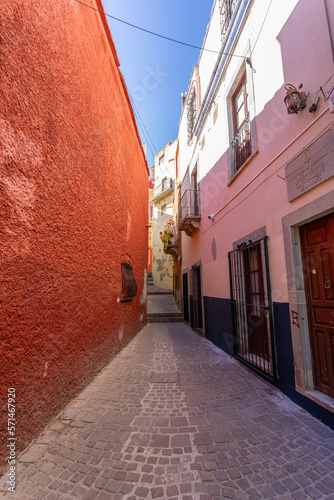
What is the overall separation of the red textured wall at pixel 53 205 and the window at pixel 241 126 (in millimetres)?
2867

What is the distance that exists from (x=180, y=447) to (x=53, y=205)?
9.35 feet

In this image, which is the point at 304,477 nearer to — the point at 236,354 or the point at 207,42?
the point at 236,354

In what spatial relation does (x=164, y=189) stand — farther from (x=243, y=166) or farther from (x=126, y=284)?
(x=243, y=166)

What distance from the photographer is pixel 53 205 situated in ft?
8.79

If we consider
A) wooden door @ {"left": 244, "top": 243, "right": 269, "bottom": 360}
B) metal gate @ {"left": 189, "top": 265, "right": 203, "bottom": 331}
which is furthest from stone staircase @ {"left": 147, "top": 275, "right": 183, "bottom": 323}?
wooden door @ {"left": 244, "top": 243, "right": 269, "bottom": 360}

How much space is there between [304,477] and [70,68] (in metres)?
5.14

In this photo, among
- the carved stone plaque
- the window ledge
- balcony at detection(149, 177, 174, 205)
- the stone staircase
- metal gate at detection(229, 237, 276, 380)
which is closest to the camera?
the carved stone plaque

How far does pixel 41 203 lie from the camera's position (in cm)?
245

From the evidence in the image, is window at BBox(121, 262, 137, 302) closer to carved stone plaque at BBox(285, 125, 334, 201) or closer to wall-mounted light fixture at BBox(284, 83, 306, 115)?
carved stone plaque at BBox(285, 125, 334, 201)

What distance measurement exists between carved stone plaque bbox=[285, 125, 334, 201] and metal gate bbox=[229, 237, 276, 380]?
3.23 feet

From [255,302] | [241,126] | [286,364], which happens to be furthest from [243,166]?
[286,364]

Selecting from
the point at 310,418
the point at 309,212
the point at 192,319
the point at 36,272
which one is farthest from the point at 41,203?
the point at 192,319

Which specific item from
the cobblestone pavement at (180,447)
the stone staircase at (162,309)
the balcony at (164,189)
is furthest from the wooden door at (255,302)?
the balcony at (164,189)

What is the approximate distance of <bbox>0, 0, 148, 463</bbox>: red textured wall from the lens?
80.0 inches
